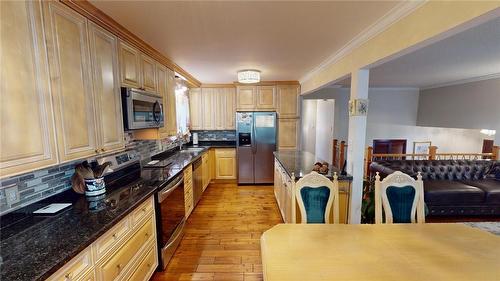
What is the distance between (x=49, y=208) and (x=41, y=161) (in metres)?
0.49

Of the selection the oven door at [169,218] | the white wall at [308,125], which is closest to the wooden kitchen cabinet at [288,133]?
the white wall at [308,125]

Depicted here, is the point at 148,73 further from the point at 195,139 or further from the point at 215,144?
the point at 215,144

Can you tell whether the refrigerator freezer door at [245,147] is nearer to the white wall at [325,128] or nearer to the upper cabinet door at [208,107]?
the upper cabinet door at [208,107]

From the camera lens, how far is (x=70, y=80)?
4.83ft

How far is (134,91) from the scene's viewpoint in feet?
7.06

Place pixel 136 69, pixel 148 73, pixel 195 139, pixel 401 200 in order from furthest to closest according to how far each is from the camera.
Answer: pixel 195 139, pixel 148 73, pixel 136 69, pixel 401 200

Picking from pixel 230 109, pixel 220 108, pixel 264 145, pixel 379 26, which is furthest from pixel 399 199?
pixel 220 108

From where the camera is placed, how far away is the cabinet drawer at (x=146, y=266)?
1802 millimetres

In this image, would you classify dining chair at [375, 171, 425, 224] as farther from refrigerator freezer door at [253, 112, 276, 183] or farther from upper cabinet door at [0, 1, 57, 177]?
refrigerator freezer door at [253, 112, 276, 183]

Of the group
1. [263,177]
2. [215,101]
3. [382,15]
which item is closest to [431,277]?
[382,15]

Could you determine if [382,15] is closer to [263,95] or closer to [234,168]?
[263,95]

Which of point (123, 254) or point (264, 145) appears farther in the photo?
point (264, 145)

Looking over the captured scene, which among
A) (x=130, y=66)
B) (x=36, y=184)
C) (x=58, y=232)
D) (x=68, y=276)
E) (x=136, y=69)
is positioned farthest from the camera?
(x=136, y=69)

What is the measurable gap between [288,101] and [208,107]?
187 centimetres
